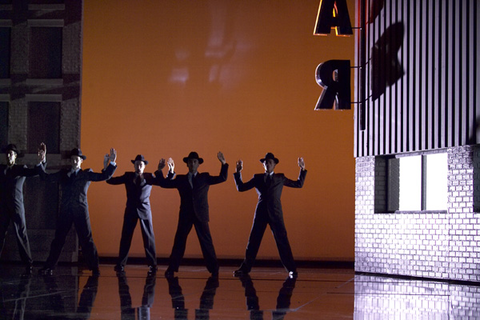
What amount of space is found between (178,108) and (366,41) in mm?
4824

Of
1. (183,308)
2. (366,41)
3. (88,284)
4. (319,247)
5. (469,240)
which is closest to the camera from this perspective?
(183,308)

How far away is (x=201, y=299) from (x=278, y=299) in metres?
0.93

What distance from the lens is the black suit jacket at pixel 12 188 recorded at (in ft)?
38.1

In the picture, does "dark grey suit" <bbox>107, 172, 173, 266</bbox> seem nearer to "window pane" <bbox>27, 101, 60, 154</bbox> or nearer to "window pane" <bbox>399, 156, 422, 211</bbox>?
"window pane" <bbox>27, 101, 60, 154</bbox>

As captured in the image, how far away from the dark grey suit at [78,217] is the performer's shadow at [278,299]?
8.90ft

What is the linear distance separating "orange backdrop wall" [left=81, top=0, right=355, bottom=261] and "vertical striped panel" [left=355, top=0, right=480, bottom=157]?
2583 millimetres

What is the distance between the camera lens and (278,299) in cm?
746

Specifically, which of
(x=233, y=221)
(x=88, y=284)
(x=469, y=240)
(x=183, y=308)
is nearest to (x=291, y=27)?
(x=233, y=221)

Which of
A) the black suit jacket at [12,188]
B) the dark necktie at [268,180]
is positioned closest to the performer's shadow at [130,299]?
the dark necktie at [268,180]

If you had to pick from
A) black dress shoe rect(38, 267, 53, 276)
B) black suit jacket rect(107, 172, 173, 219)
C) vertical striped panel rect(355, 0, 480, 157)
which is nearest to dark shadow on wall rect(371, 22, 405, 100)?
vertical striped panel rect(355, 0, 480, 157)

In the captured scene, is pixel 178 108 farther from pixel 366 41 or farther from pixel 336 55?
pixel 366 41

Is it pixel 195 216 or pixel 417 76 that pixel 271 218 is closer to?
pixel 195 216

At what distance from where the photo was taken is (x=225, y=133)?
47.4ft

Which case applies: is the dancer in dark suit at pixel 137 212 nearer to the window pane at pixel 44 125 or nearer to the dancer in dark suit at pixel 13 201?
the dancer in dark suit at pixel 13 201
